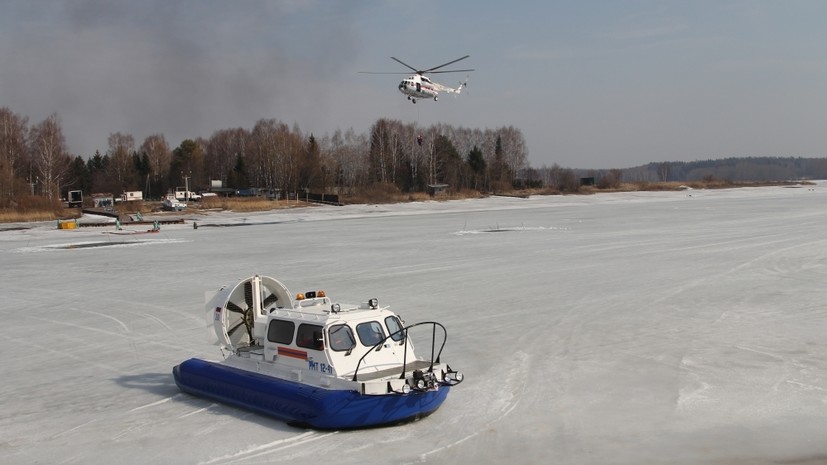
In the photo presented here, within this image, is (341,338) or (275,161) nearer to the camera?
(341,338)

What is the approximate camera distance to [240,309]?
12.8 m

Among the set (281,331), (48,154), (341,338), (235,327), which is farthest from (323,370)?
(48,154)

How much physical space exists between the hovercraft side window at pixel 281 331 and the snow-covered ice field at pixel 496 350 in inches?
45.8

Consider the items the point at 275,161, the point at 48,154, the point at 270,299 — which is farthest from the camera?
the point at 275,161

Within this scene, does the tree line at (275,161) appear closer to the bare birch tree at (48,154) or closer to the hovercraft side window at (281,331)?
the bare birch tree at (48,154)

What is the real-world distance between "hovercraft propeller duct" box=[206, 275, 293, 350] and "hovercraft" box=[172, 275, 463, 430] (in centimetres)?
3

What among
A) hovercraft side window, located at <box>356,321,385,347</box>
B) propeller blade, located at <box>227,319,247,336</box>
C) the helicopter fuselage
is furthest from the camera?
the helicopter fuselage

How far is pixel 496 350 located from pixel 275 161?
3740 inches

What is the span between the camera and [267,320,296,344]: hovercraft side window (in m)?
11.4

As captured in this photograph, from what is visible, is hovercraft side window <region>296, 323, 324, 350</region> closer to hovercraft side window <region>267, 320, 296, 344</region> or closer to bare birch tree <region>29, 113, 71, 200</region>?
hovercraft side window <region>267, 320, 296, 344</region>

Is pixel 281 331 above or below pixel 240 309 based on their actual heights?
below

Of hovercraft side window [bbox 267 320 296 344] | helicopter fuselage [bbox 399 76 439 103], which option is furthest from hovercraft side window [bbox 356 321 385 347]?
helicopter fuselage [bbox 399 76 439 103]

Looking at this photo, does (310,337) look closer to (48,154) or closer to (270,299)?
(270,299)

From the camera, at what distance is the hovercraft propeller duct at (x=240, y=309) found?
12.5 meters
